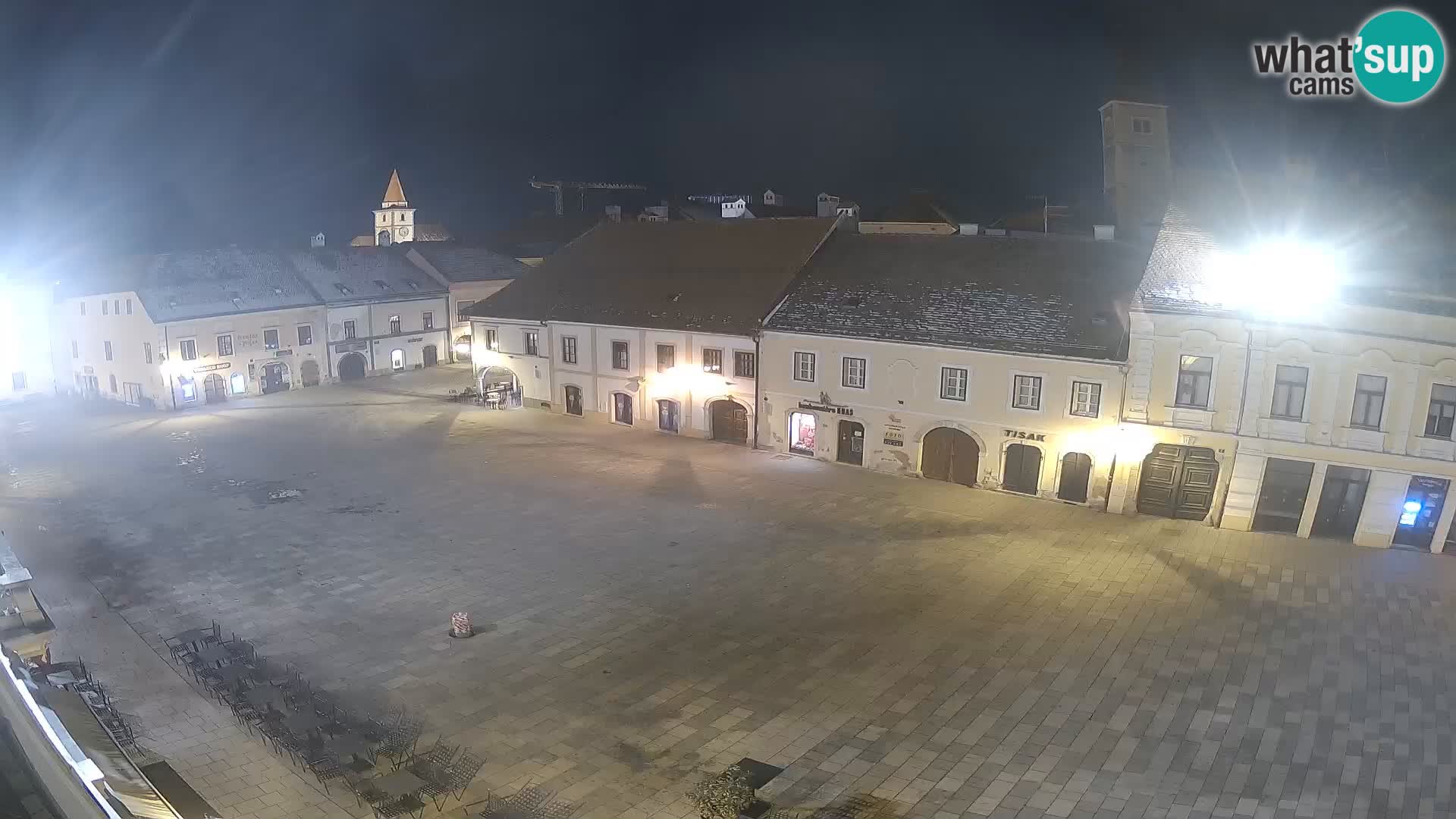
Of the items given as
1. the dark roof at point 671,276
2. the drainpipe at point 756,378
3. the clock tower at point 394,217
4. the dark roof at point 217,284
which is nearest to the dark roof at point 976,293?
the drainpipe at point 756,378

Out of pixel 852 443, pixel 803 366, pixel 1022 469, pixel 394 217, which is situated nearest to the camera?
pixel 1022 469

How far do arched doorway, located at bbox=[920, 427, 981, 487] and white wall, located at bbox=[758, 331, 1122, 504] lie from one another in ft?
1.05

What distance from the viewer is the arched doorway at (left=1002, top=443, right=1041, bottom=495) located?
107 ft

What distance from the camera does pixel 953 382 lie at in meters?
33.8

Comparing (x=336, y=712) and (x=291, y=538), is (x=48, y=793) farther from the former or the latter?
(x=291, y=538)

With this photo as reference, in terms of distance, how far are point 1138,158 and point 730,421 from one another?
87.9ft

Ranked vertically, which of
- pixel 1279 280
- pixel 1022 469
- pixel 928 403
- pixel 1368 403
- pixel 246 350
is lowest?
pixel 1022 469

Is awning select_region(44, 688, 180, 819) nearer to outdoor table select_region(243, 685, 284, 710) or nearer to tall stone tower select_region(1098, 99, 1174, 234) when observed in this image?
outdoor table select_region(243, 685, 284, 710)

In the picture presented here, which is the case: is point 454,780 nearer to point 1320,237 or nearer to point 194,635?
point 194,635

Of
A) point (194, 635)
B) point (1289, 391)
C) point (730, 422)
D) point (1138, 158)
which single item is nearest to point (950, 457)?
point (730, 422)

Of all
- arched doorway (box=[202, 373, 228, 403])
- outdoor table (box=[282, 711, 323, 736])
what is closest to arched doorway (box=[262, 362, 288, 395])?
arched doorway (box=[202, 373, 228, 403])

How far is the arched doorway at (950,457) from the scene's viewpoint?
33.9m

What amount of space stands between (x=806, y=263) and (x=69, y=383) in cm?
4413

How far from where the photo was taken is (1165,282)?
2928 cm
